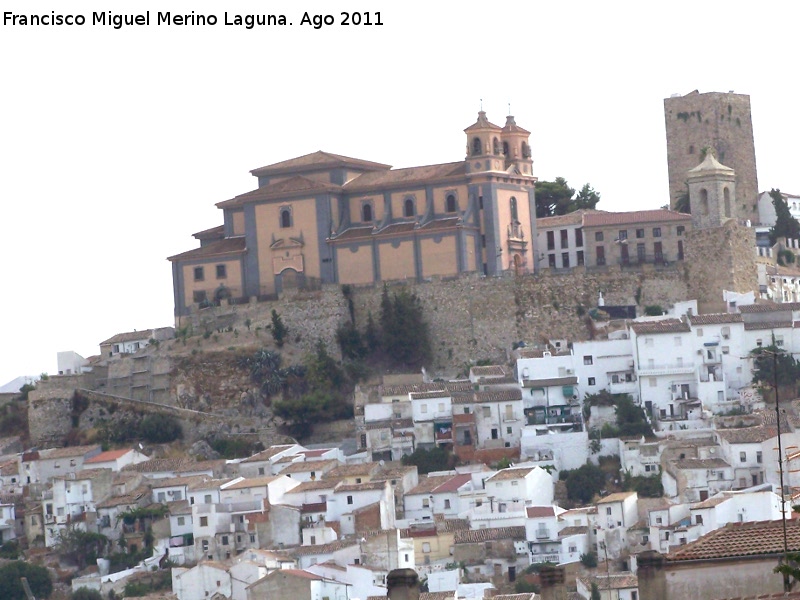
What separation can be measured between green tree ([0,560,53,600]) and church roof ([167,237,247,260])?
1499 centimetres

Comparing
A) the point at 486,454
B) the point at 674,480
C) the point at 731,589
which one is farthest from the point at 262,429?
the point at 731,589

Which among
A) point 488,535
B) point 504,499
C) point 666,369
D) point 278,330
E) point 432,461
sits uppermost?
point 278,330

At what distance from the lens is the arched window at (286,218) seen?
71.4m

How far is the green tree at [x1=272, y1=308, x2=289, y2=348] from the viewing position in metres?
68.7

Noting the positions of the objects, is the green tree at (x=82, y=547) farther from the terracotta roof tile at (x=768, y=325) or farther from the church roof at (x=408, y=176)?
the terracotta roof tile at (x=768, y=325)

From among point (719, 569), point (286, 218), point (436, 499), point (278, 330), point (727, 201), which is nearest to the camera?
point (719, 569)

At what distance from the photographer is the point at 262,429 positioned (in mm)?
67250

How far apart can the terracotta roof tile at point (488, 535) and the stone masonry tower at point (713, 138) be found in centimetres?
2336

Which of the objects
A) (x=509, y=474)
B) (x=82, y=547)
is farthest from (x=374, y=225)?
(x=82, y=547)

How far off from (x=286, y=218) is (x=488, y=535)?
1770 cm

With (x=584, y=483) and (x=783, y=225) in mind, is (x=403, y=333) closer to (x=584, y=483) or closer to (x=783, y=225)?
(x=584, y=483)

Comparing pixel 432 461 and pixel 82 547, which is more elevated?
pixel 432 461

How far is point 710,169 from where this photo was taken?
7069 centimetres

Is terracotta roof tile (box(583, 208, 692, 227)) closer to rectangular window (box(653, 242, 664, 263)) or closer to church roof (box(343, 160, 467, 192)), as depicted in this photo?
rectangular window (box(653, 242, 664, 263))
